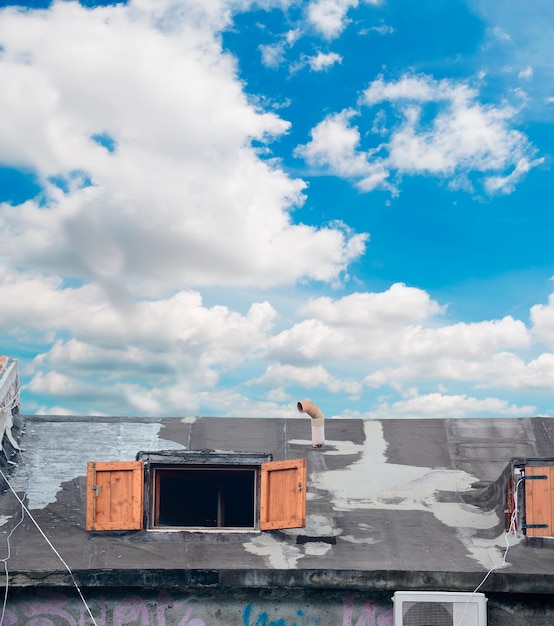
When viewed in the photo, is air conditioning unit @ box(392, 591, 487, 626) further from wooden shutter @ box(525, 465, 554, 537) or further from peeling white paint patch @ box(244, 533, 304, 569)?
wooden shutter @ box(525, 465, 554, 537)

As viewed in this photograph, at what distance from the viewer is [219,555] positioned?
11172mm

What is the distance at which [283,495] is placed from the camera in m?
12.1

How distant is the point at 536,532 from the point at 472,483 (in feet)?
8.51

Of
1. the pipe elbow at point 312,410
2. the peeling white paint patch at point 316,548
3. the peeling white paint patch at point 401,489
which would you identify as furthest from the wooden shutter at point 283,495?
the pipe elbow at point 312,410

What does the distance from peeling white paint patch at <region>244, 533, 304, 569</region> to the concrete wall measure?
1.37 feet

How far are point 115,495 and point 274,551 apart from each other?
285 cm

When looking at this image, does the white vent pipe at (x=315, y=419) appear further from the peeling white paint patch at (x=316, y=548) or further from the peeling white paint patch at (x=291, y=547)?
the peeling white paint patch at (x=316, y=548)

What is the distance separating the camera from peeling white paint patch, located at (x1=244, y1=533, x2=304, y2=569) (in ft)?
35.5

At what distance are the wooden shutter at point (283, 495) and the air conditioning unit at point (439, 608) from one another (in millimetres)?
2281

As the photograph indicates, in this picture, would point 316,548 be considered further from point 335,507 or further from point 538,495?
point 538,495

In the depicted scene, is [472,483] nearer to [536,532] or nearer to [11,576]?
[536,532]

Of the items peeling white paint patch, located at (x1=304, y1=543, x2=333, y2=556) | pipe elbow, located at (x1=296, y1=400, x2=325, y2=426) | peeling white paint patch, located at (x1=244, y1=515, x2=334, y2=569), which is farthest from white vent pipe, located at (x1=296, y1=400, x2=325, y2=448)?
peeling white paint patch, located at (x1=304, y1=543, x2=333, y2=556)

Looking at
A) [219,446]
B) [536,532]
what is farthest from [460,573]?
[219,446]

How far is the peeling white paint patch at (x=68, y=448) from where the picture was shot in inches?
531
